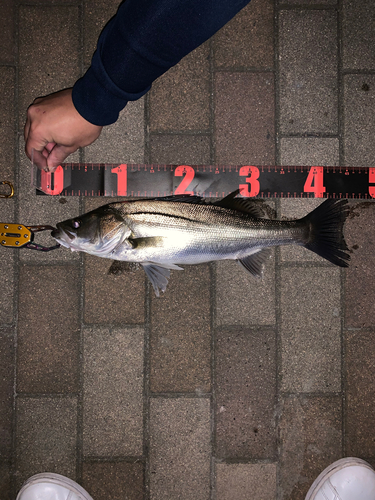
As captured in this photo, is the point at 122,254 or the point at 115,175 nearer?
the point at 122,254

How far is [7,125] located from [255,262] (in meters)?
2.65

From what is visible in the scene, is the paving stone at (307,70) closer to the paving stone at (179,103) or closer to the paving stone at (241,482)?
the paving stone at (179,103)

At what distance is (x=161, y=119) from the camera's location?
3.30 m

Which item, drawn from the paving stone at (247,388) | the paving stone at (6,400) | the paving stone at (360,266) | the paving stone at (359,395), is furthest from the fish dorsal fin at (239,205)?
Answer: the paving stone at (6,400)

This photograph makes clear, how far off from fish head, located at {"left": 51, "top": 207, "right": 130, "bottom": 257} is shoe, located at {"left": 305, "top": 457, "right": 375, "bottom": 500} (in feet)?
9.47

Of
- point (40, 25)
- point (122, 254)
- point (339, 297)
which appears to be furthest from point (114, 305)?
point (40, 25)

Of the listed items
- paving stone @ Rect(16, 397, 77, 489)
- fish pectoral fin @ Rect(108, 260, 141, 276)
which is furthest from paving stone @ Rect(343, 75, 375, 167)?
paving stone @ Rect(16, 397, 77, 489)

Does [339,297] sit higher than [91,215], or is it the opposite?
[91,215]

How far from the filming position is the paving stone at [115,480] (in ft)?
10.5

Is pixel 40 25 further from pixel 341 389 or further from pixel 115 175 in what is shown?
pixel 341 389

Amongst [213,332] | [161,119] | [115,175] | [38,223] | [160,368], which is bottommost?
[160,368]

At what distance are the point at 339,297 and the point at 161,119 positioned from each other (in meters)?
2.40

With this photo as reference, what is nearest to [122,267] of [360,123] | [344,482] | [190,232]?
[190,232]

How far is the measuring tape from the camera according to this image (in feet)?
10.5
